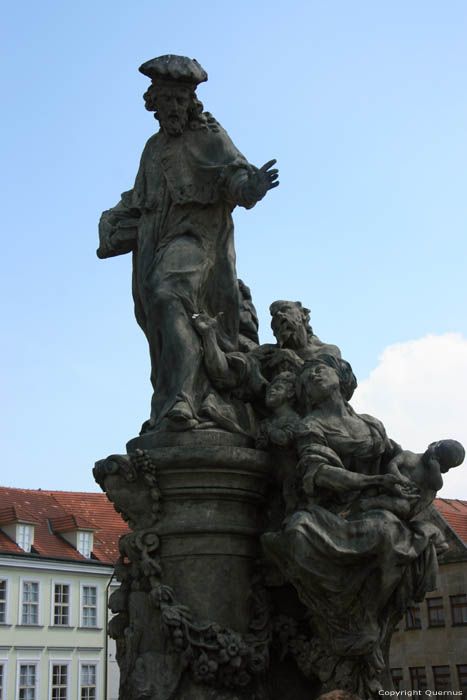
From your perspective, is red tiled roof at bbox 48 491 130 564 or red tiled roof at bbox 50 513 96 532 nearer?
red tiled roof at bbox 50 513 96 532

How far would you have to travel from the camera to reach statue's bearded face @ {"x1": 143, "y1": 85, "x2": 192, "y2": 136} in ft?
25.2

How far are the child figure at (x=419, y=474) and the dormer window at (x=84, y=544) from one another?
1436 inches

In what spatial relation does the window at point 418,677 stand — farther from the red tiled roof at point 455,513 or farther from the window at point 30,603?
the window at point 30,603

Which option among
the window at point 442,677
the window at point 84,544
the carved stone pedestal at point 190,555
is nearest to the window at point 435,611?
the window at point 442,677

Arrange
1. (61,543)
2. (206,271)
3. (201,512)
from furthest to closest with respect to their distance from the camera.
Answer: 1. (61,543)
2. (206,271)
3. (201,512)

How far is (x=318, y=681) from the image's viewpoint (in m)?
6.50

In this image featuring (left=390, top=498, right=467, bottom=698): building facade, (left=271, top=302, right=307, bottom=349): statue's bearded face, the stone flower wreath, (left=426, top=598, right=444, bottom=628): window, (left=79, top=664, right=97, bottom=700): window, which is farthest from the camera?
(left=79, top=664, right=97, bottom=700): window

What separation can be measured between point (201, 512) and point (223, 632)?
0.77m

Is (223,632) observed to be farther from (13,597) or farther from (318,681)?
(13,597)

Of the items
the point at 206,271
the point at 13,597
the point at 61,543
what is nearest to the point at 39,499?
the point at 61,543

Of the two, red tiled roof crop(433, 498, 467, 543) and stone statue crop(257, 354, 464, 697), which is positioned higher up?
red tiled roof crop(433, 498, 467, 543)

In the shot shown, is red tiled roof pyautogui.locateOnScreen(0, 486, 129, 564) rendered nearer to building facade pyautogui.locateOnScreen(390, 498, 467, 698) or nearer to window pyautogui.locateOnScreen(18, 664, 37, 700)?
window pyautogui.locateOnScreen(18, 664, 37, 700)

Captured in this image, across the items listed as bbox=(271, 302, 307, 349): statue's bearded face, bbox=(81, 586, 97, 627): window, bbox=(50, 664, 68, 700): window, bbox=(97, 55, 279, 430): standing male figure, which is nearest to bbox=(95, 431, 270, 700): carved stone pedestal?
bbox=(97, 55, 279, 430): standing male figure

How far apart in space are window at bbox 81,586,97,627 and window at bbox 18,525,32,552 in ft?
9.40
